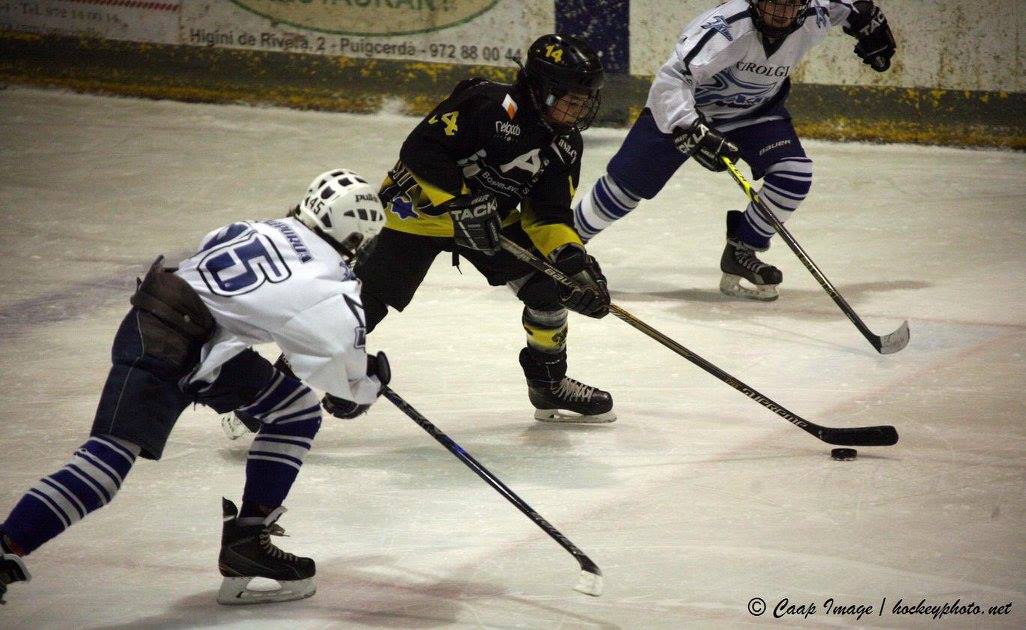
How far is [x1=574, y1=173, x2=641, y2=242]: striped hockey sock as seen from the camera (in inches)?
205

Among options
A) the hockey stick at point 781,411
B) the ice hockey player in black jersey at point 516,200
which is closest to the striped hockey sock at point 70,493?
the ice hockey player in black jersey at point 516,200

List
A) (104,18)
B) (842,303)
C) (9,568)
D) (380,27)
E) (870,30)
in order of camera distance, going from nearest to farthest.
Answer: (9,568)
(842,303)
(870,30)
(380,27)
(104,18)

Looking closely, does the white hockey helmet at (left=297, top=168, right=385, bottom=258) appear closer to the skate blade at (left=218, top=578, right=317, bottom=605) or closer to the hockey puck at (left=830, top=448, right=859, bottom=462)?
the skate blade at (left=218, top=578, right=317, bottom=605)

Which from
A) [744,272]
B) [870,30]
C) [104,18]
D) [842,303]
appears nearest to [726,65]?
[870,30]

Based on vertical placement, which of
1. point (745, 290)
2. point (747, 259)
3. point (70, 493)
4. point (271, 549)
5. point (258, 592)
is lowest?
point (745, 290)

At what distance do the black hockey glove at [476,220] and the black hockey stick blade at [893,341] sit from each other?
1.55 m

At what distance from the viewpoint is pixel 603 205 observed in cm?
525

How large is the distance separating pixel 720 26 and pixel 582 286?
1.56 meters

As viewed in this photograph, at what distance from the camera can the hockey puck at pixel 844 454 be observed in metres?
3.64

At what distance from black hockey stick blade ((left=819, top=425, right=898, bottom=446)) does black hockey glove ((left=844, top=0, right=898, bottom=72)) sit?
6.81ft

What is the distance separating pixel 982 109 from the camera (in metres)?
7.11

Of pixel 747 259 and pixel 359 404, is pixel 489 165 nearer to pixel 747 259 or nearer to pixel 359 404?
pixel 359 404

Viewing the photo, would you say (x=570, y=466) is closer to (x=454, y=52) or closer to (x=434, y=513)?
(x=434, y=513)

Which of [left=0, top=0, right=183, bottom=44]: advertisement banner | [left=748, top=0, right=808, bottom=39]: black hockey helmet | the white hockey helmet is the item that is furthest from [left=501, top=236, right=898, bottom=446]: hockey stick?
[left=0, top=0, right=183, bottom=44]: advertisement banner
